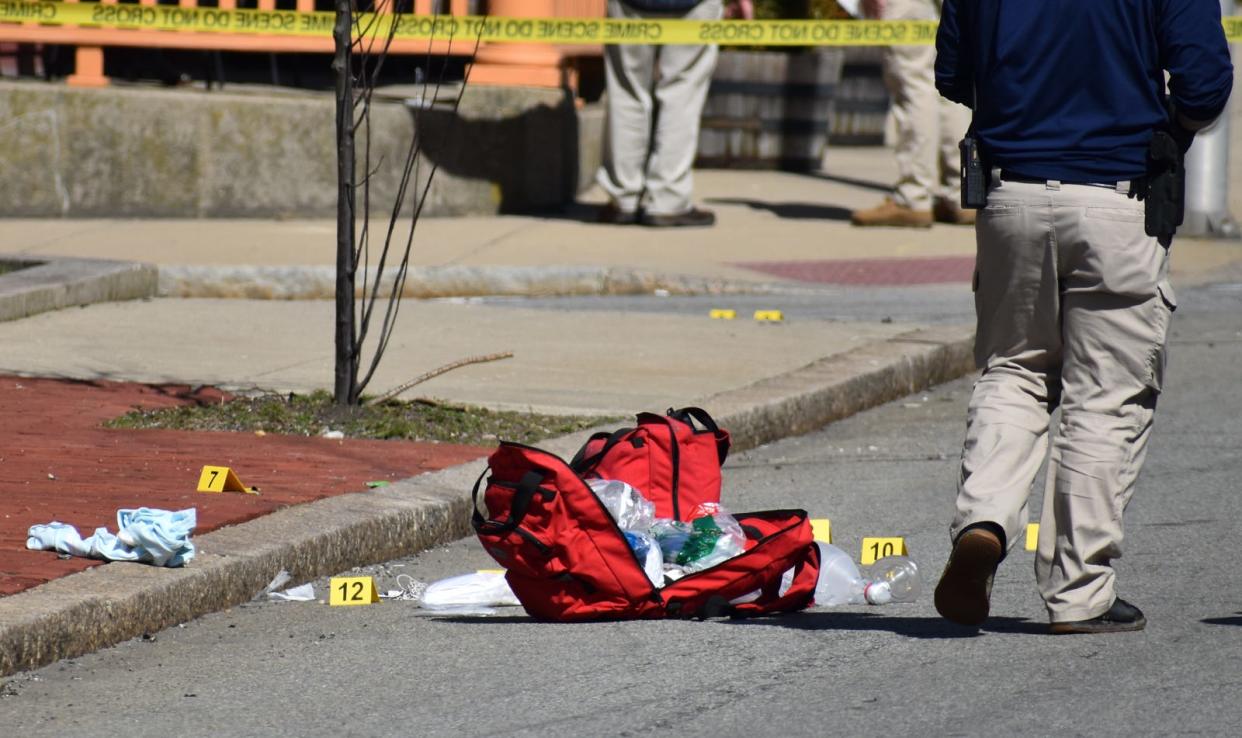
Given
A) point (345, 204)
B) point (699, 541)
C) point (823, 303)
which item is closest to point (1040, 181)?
point (699, 541)

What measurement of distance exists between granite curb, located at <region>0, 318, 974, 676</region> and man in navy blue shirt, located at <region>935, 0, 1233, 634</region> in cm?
166

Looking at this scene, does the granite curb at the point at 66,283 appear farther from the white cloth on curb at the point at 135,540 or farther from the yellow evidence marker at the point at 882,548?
the yellow evidence marker at the point at 882,548

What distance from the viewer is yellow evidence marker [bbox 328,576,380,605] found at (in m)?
5.05

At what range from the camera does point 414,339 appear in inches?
338

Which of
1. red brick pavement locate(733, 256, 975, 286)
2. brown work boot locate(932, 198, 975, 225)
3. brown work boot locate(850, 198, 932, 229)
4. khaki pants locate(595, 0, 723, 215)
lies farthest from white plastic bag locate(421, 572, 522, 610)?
brown work boot locate(932, 198, 975, 225)

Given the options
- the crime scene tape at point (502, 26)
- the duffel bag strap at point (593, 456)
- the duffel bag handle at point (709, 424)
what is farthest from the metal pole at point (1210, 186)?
the duffel bag strap at point (593, 456)

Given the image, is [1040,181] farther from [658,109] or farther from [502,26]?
[502,26]

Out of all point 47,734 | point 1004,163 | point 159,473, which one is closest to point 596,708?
point 47,734

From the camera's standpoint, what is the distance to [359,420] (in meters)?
6.68

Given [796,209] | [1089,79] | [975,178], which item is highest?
[1089,79]

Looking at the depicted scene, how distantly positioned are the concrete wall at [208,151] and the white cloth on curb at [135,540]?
7297 millimetres

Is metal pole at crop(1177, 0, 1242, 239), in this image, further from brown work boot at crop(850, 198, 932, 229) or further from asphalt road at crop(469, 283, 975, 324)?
asphalt road at crop(469, 283, 975, 324)

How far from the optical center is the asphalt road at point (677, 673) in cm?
395

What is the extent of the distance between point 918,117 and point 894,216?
24.9 inches
